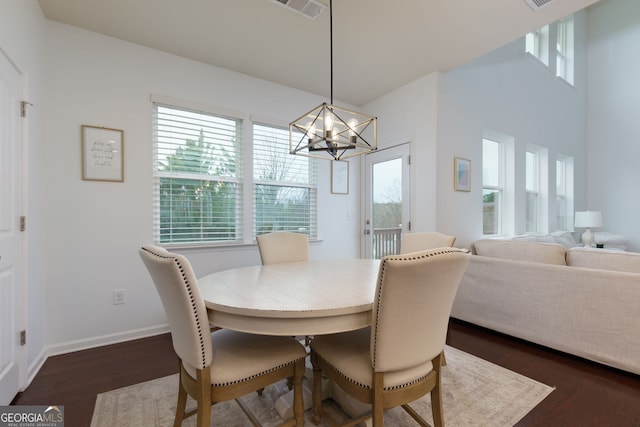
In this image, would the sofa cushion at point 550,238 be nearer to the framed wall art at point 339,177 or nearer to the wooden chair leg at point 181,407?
the framed wall art at point 339,177

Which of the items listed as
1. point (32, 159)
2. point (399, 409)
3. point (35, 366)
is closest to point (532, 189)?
point (399, 409)

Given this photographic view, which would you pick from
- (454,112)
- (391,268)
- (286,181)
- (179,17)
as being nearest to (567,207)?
(454,112)

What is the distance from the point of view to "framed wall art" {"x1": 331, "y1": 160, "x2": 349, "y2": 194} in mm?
3977

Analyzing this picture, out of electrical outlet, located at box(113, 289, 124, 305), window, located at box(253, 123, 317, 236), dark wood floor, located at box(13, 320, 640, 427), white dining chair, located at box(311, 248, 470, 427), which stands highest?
window, located at box(253, 123, 317, 236)

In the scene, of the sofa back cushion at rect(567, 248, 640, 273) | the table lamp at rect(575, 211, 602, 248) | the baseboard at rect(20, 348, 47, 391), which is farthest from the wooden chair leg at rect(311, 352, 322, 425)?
the table lamp at rect(575, 211, 602, 248)

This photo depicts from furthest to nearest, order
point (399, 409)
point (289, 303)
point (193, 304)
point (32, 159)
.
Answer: point (32, 159) < point (399, 409) < point (289, 303) < point (193, 304)

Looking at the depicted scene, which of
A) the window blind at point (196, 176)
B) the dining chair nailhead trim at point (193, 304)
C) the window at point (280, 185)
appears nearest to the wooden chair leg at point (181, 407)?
the dining chair nailhead trim at point (193, 304)

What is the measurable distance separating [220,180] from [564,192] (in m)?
6.28

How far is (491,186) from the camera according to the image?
162 inches

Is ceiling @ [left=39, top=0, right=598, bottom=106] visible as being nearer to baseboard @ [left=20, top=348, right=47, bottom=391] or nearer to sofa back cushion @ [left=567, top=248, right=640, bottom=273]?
sofa back cushion @ [left=567, top=248, right=640, bottom=273]

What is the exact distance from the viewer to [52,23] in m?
2.33

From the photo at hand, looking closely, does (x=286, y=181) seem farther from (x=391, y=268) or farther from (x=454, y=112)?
(x=391, y=268)

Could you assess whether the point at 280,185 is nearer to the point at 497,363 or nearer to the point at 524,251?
the point at 524,251

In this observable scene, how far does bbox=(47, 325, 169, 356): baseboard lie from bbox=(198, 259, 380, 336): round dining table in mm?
1482
